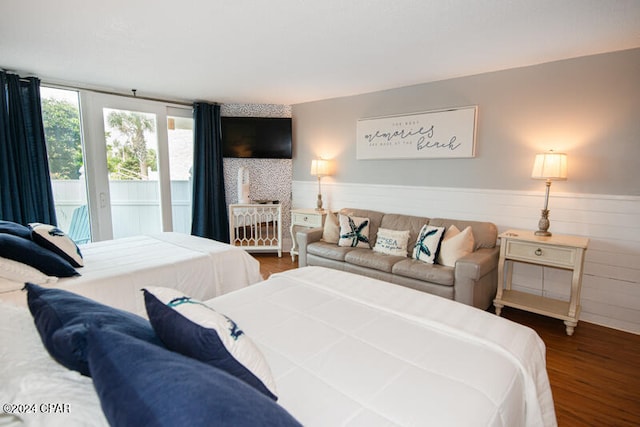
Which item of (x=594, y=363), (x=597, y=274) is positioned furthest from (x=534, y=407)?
(x=597, y=274)

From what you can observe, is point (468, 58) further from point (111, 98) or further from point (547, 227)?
point (111, 98)

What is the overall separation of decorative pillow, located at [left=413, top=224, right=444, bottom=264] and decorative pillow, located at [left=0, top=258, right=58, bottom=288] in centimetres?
301

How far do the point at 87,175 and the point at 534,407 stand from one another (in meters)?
A: 4.80

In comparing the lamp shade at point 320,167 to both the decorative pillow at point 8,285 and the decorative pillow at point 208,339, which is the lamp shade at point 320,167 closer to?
the decorative pillow at point 8,285

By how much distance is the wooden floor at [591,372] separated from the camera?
1.88m

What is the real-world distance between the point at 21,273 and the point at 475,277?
Answer: 327 cm

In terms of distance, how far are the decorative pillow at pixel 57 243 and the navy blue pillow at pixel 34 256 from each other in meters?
0.05

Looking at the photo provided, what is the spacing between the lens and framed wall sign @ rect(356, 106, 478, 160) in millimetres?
3557

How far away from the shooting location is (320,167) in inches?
185

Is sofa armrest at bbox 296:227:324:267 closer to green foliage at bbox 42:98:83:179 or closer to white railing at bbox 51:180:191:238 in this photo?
white railing at bbox 51:180:191:238

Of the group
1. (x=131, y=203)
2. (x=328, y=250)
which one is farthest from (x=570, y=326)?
(x=131, y=203)

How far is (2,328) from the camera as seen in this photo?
109 cm

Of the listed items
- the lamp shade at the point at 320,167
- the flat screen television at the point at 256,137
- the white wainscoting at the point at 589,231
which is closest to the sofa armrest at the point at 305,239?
the lamp shade at the point at 320,167

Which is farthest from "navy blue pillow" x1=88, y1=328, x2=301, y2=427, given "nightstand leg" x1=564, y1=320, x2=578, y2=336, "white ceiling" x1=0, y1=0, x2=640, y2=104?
"nightstand leg" x1=564, y1=320, x2=578, y2=336
